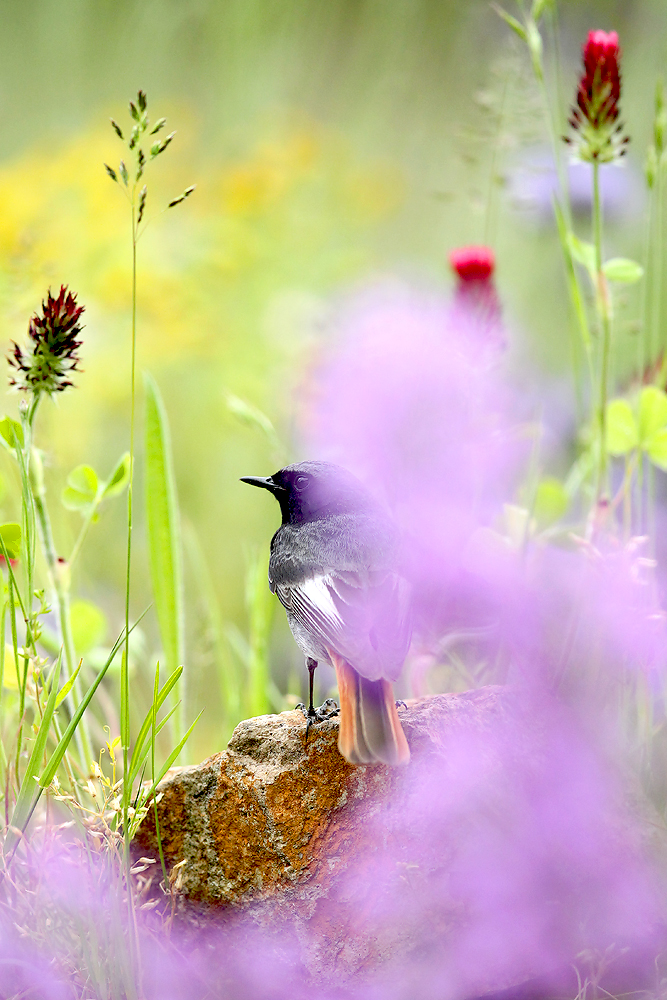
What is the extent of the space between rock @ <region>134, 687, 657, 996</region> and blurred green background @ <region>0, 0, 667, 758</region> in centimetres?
99

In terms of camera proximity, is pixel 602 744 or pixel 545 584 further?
pixel 545 584

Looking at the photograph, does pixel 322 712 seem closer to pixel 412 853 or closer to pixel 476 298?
pixel 412 853

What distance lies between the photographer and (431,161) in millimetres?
2660

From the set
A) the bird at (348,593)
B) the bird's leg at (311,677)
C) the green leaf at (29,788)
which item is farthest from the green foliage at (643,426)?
the green leaf at (29,788)

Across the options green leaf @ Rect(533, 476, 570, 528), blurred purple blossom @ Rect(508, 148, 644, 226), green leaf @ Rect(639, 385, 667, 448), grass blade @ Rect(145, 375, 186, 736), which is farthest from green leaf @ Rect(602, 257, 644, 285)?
blurred purple blossom @ Rect(508, 148, 644, 226)

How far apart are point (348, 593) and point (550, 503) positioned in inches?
23.6

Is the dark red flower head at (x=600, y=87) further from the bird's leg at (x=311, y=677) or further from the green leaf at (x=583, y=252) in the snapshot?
the bird's leg at (x=311, y=677)

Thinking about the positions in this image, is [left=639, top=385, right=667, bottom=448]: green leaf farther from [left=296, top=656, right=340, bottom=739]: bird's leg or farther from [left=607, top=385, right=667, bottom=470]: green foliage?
[left=296, top=656, right=340, bottom=739]: bird's leg

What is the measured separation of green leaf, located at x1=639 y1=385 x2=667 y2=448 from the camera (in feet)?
3.91

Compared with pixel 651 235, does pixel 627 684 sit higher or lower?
lower

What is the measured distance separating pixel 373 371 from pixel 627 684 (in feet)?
1.88

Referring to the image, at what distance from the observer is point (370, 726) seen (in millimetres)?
751

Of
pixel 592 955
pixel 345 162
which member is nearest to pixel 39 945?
pixel 592 955

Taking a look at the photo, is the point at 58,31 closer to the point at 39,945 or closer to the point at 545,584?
the point at 545,584
